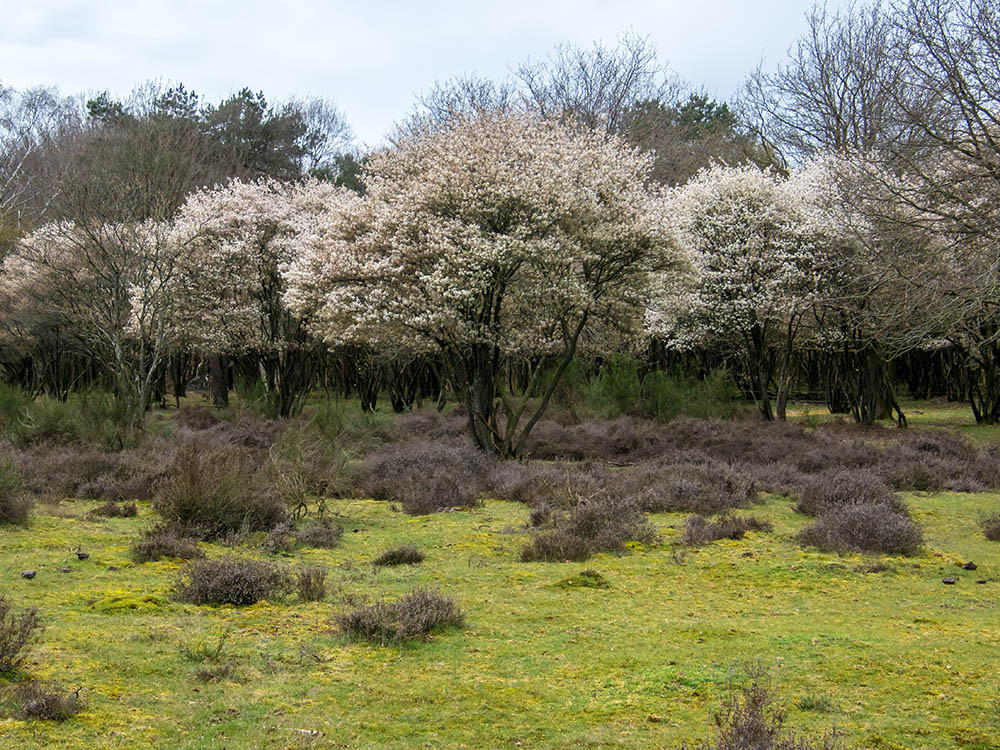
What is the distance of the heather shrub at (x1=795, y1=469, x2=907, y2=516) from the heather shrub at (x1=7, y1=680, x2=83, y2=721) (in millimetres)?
9686

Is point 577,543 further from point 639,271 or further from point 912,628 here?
point 639,271

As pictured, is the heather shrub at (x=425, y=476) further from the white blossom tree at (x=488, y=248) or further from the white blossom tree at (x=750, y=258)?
the white blossom tree at (x=750, y=258)


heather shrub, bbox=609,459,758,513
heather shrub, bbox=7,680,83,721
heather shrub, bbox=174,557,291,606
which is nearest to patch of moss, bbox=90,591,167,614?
heather shrub, bbox=174,557,291,606

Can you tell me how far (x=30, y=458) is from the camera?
1603cm

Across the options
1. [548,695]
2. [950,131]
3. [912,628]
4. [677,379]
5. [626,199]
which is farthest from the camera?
[677,379]

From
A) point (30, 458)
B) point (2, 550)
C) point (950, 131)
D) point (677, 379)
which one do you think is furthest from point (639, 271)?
point (2, 550)

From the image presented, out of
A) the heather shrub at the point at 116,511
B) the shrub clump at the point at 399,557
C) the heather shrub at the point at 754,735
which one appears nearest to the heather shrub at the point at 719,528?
the shrub clump at the point at 399,557

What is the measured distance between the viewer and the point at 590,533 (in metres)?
10.9

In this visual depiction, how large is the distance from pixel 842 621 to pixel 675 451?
39.6 ft

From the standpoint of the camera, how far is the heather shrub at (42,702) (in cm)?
459

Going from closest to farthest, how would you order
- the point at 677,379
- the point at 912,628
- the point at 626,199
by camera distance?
the point at 912,628, the point at 626,199, the point at 677,379

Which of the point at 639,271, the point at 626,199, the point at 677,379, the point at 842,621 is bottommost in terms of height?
the point at 842,621

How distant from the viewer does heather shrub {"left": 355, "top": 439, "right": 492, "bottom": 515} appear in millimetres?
14016

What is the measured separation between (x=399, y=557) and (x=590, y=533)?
96.6 inches
